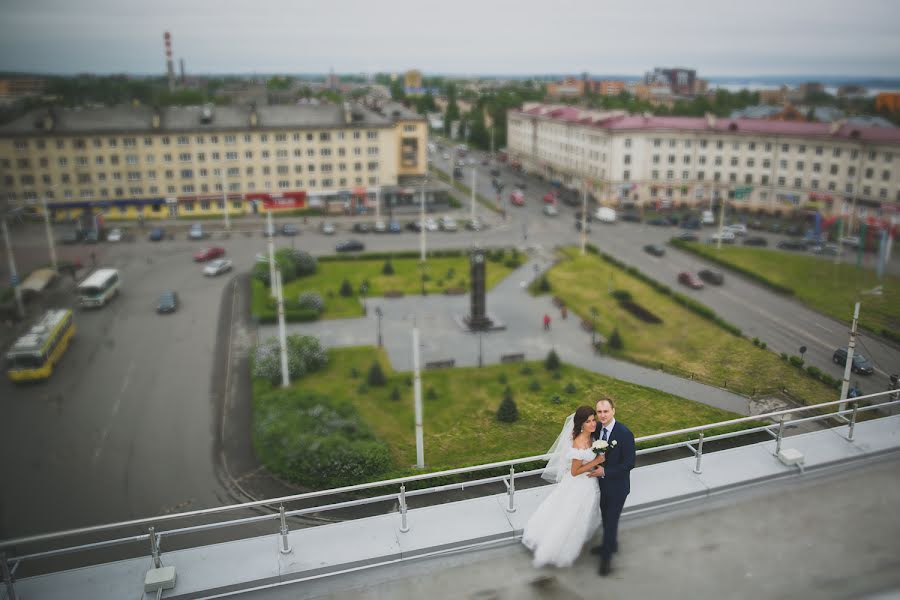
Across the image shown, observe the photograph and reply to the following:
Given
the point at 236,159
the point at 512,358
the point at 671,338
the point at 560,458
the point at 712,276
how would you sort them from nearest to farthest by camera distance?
the point at 560,458 < the point at 671,338 < the point at 512,358 < the point at 712,276 < the point at 236,159

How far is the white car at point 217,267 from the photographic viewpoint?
31453 millimetres

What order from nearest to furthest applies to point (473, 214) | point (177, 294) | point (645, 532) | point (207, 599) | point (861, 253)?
point (207, 599) → point (645, 532) → point (861, 253) → point (177, 294) → point (473, 214)

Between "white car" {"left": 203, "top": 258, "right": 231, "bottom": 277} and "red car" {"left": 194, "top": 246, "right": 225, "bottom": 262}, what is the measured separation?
4.92 ft

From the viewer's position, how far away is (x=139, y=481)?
573 inches

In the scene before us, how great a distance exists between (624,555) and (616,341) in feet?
49.9

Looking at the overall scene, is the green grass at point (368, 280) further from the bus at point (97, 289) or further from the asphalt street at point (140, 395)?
the bus at point (97, 289)

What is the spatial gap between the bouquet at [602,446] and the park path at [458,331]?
12.3 meters

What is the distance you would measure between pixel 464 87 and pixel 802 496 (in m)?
37.6

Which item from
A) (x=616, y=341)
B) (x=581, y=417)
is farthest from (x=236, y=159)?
(x=581, y=417)

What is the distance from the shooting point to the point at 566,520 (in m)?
5.22

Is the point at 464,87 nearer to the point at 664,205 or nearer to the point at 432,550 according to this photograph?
the point at 664,205

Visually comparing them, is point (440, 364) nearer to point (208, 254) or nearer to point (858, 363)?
point (858, 363)

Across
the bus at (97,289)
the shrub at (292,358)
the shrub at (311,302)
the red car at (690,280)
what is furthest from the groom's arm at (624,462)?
the bus at (97,289)

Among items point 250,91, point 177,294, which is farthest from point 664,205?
point 177,294
